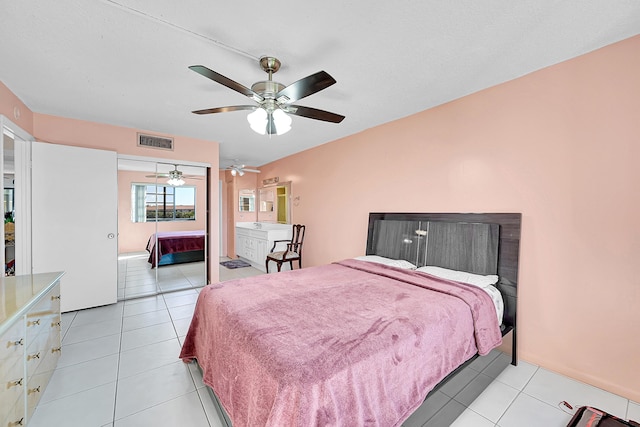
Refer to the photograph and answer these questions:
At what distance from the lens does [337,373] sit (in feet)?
3.69

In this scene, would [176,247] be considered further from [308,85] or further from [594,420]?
[594,420]

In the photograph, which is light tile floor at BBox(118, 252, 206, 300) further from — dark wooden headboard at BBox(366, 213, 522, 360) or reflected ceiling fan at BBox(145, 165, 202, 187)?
dark wooden headboard at BBox(366, 213, 522, 360)

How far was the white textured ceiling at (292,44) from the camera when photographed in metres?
1.52

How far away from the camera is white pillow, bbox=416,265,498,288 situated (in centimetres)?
224

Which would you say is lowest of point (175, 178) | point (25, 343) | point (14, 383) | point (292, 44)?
point (14, 383)

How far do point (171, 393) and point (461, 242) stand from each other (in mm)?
2940

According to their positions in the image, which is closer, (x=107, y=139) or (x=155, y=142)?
(x=107, y=139)

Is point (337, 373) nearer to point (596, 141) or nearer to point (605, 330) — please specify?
point (605, 330)

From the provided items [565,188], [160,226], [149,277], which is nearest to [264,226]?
[160,226]

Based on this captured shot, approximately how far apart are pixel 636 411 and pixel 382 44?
3.12 m

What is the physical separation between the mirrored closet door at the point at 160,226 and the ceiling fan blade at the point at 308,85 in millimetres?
3176

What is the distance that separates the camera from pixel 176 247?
4410 mm

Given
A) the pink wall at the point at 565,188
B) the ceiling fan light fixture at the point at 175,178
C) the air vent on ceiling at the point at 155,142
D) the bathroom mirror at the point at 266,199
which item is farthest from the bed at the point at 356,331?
the bathroom mirror at the point at 266,199

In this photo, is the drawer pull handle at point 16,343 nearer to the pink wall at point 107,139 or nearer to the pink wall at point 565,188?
the pink wall at point 107,139
